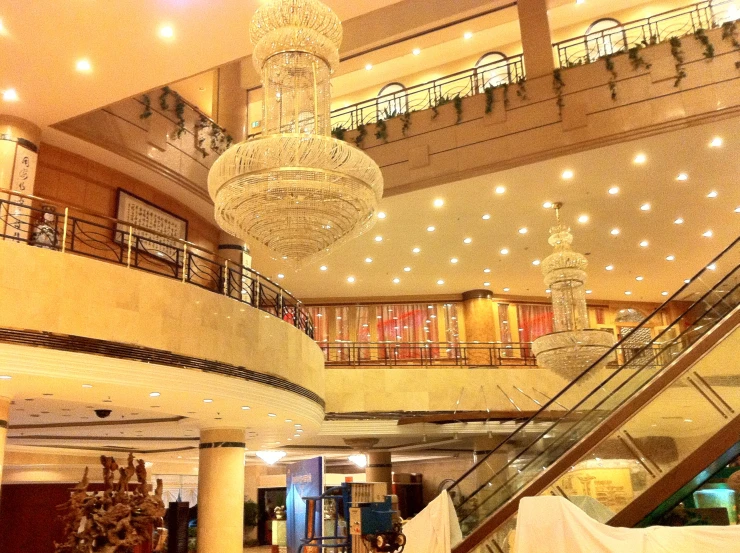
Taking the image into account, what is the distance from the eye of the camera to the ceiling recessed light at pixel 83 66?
28.0 ft

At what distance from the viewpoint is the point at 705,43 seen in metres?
11.1

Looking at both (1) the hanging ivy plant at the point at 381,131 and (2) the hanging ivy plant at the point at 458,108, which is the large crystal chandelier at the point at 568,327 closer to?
(2) the hanging ivy plant at the point at 458,108

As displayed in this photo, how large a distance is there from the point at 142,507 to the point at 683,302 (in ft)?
22.9

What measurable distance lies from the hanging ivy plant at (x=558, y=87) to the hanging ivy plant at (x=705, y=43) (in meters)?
2.22

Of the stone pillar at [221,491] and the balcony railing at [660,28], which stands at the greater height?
the balcony railing at [660,28]

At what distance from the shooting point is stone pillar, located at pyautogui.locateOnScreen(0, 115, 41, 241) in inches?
371

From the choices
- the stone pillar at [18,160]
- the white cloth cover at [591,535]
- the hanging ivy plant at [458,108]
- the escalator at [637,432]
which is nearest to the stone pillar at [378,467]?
the escalator at [637,432]

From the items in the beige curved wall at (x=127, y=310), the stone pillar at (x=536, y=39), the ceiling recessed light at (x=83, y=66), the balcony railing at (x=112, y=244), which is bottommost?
the beige curved wall at (x=127, y=310)

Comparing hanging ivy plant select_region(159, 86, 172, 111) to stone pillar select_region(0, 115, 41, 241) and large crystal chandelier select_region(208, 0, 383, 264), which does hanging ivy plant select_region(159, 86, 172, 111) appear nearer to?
stone pillar select_region(0, 115, 41, 241)

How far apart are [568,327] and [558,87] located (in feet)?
13.9

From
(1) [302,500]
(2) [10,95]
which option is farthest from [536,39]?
(1) [302,500]

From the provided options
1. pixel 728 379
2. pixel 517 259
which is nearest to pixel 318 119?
pixel 728 379

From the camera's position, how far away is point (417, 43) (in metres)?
15.3

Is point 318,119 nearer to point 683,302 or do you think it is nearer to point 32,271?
point 32,271
